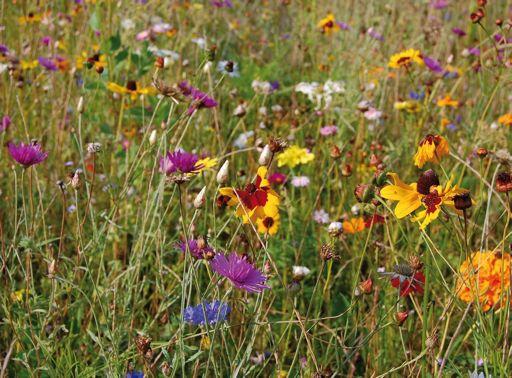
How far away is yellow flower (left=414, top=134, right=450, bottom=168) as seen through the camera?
985mm

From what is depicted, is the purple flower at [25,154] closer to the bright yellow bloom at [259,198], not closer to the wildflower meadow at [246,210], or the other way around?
the wildflower meadow at [246,210]

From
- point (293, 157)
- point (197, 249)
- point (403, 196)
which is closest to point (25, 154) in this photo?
point (197, 249)

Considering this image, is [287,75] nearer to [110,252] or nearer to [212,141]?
[212,141]

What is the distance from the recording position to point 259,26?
3.90m

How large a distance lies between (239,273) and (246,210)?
16 cm

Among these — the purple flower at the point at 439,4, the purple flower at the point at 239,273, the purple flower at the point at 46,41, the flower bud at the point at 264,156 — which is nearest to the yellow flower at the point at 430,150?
the flower bud at the point at 264,156

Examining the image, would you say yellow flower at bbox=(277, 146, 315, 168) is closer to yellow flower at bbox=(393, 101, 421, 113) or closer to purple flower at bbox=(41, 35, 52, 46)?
yellow flower at bbox=(393, 101, 421, 113)

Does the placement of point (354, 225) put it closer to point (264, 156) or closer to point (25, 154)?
point (264, 156)

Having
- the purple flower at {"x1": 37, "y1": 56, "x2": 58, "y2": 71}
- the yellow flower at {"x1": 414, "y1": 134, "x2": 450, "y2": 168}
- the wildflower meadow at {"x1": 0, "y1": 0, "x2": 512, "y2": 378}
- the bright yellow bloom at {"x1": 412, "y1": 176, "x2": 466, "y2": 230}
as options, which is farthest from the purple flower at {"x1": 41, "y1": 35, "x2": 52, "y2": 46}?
the bright yellow bloom at {"x1": 412, "y1": 176, "x2": 466, "y2": 230}

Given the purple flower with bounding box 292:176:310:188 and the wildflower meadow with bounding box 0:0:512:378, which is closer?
the wildflower meadow with bounding box 0:0:512:378

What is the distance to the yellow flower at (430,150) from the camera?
98cm

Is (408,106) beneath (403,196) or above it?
beneath

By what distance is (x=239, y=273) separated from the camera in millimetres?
790

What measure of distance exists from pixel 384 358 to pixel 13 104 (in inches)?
52.7
